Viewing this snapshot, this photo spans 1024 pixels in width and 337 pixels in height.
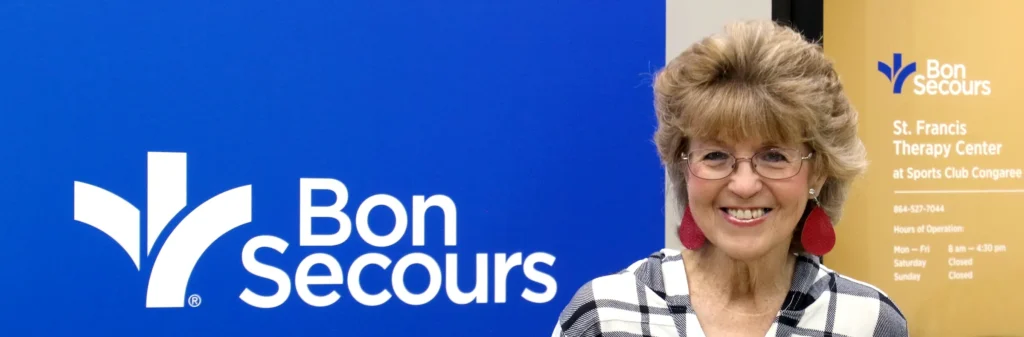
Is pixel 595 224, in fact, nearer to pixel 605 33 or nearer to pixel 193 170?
pixel 605 33

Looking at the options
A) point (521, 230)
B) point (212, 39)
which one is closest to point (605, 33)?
point (521, 230)

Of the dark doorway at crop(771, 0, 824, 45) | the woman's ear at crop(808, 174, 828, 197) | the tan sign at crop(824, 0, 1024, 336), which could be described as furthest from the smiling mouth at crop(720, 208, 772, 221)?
the tan sign at crop(824, 0, 1024, 336)

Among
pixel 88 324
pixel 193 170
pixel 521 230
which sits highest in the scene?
pixel 193 170

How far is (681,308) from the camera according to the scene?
1.42 metres

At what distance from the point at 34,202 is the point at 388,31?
35.1 inches

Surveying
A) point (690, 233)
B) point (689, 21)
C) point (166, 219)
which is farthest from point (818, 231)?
point (166, 219)

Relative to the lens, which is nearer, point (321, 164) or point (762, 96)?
point (762, 96)

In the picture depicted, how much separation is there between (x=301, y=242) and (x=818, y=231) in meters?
1.25

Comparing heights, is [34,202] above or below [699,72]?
below

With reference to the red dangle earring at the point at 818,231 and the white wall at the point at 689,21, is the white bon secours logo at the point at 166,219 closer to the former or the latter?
the white wall at the point at 689,21

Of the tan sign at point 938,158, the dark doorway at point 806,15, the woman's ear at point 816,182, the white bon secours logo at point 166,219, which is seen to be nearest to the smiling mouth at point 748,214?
the woman's ear at point 816,182

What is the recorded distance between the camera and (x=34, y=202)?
2.07 metres

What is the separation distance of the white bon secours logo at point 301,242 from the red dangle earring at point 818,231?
0.99 metres

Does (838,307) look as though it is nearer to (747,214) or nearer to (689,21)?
(747,214)
